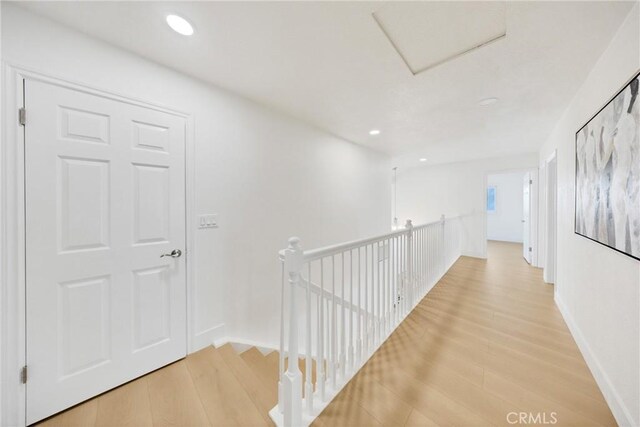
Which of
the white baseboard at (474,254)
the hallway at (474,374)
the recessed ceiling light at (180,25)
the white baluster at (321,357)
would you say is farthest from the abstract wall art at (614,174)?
the white baseboard at (474,254)

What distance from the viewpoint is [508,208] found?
7199 millimetres

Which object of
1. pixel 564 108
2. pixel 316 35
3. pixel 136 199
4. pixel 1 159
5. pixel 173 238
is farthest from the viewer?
pixel 564 108

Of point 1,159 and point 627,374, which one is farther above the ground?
point 1,159

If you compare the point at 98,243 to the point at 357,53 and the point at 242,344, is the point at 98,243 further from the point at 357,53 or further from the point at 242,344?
the point at 357,53

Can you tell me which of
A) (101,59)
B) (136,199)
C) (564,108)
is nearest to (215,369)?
(136,199)

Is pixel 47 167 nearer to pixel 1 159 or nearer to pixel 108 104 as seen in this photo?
pixel 1 159

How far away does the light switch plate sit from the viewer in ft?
6.25

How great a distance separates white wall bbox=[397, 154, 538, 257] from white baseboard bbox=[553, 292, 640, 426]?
10.3 ft

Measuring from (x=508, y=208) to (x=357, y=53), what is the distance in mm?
8070

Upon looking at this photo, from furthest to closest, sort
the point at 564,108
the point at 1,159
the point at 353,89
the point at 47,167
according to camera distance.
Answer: the point at 564,108, the point at 353,89, the point at 47,167, the point at 1,159

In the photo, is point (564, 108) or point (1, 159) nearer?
point (1, 159)

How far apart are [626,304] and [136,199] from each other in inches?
119

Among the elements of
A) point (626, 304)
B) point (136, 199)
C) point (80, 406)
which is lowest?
point (80, 406)

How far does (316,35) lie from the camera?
1416mm
